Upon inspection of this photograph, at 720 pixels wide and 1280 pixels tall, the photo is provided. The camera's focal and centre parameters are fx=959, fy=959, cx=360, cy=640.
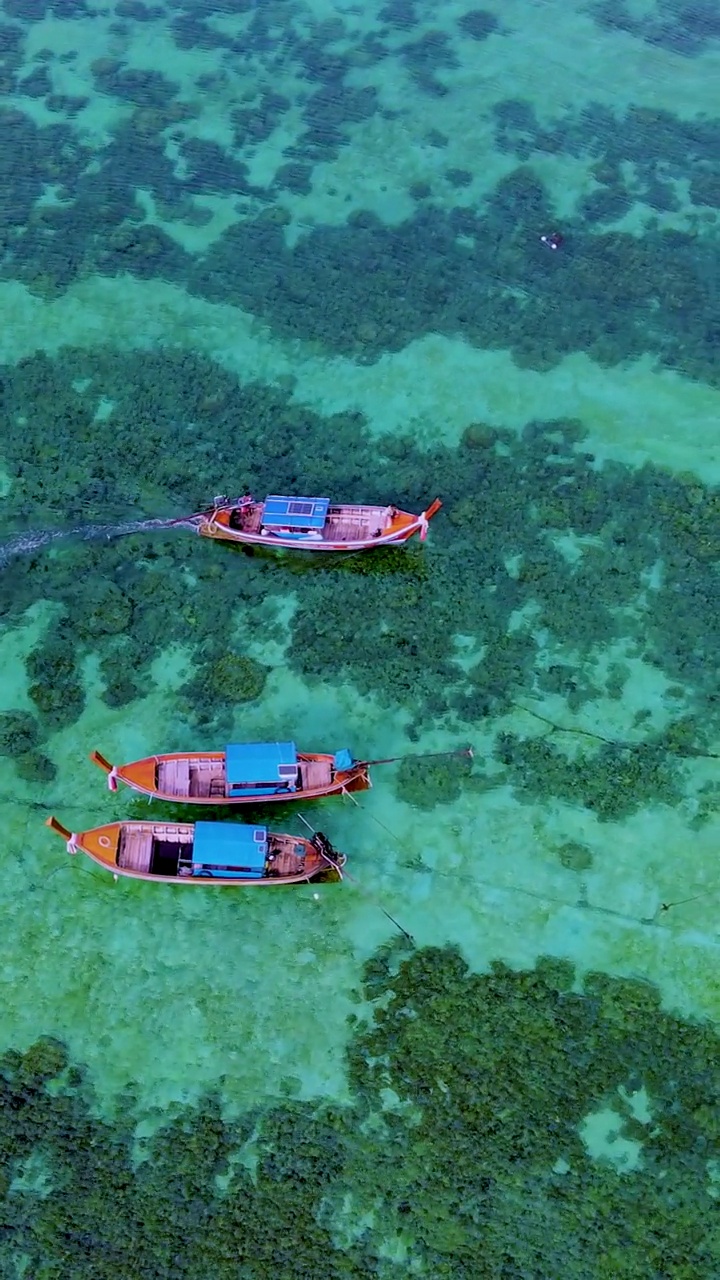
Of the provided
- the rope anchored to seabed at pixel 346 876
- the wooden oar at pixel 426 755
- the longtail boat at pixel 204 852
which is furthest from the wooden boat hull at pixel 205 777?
the rope anchored to seabed at pixel 346 876

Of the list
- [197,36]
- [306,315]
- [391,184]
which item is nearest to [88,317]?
[306,315]

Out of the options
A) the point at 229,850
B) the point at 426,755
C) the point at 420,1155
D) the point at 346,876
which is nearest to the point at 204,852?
the point at 229,850

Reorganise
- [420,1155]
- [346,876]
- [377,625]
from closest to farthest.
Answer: [420,1155] → [346,876] → [377,625]

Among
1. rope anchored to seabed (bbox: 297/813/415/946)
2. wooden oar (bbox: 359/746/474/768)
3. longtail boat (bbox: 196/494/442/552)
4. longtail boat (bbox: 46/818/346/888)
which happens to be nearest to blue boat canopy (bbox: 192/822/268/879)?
longtail boat (bbox: 46/818/346/888)

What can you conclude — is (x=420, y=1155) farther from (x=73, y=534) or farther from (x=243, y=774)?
(x=73, y=534)

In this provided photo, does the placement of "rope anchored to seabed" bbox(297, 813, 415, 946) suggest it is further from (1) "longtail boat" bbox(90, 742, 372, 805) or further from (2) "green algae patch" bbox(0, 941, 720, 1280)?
(1) "longtail boat" bbox(90, 742, 372, 805)

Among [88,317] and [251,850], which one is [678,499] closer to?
[251,850]
